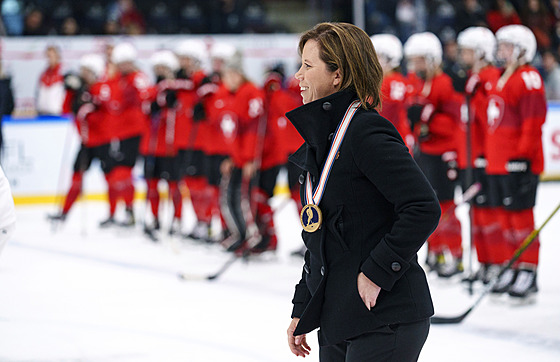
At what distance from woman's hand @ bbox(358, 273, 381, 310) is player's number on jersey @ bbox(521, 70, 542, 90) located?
3.53m

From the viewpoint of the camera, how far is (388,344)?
181 centimetres

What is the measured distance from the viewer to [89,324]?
4.75 m

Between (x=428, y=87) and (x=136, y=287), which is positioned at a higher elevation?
(x=428, y=87)

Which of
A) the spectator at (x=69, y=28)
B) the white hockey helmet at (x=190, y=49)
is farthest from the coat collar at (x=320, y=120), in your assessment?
the spectator at (x=69, y=28)

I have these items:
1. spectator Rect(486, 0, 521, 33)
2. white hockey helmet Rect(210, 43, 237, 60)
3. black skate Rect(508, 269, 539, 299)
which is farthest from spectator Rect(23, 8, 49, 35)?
black skate Rect(508, 269, 539, 299)

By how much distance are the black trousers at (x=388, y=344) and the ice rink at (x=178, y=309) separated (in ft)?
7.05

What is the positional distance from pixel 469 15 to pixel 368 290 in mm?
13067

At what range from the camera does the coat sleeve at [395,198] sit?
67.6 inches

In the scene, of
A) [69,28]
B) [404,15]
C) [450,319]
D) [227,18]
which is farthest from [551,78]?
[450,319]

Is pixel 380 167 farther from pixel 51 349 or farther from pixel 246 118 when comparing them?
pixel 246 118

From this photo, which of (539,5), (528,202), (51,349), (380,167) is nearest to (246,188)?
(528,202)

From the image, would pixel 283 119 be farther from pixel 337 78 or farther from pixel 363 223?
pixel 363 223

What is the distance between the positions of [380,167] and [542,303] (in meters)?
3.75

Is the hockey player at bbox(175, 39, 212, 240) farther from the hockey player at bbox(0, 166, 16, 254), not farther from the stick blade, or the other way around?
the hockey player at bbox(0, 166, 16, 254)
